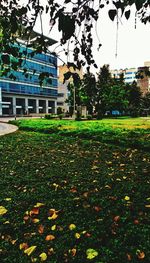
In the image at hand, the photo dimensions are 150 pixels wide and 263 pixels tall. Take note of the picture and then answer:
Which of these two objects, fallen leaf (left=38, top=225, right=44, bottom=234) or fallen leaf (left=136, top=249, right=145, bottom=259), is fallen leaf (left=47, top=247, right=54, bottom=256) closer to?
fallen leaf (left=38, top=225, right=44, bottom=234)

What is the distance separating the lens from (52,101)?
295 feet

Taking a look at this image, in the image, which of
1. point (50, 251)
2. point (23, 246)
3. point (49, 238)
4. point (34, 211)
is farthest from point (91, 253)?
point (34, 211)

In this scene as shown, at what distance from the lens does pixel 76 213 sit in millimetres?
4234

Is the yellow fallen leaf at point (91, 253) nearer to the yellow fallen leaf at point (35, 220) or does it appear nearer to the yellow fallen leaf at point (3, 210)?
the yellow fallen leaf at point (35, 220)

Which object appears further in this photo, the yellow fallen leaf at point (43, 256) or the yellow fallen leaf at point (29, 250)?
the yellow fallen leaf at point (29, 250)

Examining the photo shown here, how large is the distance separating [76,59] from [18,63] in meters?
0.79

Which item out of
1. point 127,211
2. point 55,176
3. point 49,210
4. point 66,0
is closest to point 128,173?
point 55,176

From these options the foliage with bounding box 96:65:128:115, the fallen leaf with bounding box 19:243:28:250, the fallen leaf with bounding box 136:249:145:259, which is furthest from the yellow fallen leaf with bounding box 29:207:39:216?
the foliage with bounding box 96:65:128:115

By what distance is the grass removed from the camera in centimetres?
318

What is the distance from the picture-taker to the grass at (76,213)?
3.18m

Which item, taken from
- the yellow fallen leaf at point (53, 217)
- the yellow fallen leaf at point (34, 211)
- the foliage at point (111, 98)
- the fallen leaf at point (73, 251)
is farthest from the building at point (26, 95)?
the fallen leaf at point (73, 251)

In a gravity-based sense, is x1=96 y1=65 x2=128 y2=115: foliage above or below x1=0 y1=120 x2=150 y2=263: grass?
above

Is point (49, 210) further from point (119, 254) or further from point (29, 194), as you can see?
point (119, 254)

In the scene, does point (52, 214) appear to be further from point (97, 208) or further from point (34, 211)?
point (97, 208)
